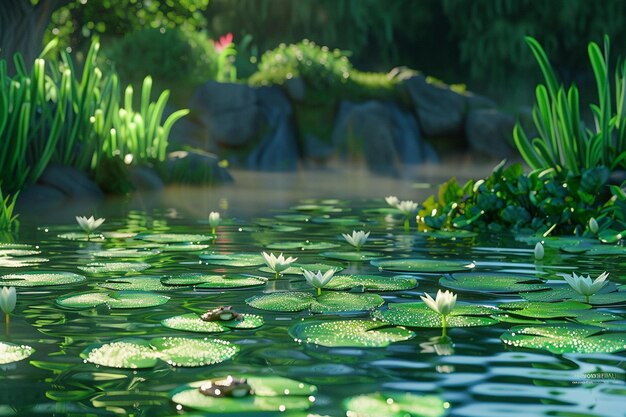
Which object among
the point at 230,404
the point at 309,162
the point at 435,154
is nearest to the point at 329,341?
the point at 230,404

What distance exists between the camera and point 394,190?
36.9ft

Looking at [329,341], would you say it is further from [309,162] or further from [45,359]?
[309,162]

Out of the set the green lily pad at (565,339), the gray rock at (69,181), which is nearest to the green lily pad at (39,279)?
the green lily pad at (565,339)

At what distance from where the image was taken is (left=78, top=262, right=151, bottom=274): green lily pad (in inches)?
184

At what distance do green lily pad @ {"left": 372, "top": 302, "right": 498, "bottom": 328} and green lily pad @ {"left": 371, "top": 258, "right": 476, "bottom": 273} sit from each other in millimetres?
1055

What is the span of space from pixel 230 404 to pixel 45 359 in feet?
2.68

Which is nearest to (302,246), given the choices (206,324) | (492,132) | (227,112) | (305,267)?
(305,267)

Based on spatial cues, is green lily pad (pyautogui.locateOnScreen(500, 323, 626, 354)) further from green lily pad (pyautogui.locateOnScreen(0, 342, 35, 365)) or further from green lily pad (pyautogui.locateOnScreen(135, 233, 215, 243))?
green lily pad (pyautogui.locateOnScreen(135, 233, 215, 243))

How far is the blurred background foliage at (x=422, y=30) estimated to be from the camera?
19734 mm

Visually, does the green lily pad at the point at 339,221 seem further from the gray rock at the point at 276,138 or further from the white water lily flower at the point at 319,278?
the gray rock at the point at 276,138

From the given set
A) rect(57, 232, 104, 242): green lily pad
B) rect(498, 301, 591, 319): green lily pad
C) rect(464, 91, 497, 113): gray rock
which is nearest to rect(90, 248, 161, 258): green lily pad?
rect(57, 232, 104, 242): green lily pad

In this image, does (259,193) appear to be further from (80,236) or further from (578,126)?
(80,236)

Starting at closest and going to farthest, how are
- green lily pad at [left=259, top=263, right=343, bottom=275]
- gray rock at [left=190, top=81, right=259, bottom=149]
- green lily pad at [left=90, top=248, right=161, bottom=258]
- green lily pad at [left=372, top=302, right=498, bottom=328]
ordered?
1. green lily pad at [left=372, top=302, right=498, bottom=328]
2. green lily pad at [left=259, top=263, right=343, bottom=275]
3. green lily pad at [left=90, top=248, right=161, bottom=258]
4. gray rock at [left=190, top=81, right=259, bottom=149]

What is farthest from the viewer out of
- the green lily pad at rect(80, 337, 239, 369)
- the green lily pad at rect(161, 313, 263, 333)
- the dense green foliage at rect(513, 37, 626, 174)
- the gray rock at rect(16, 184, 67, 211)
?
the gray rock at rect(16, 184, 67, 211)
